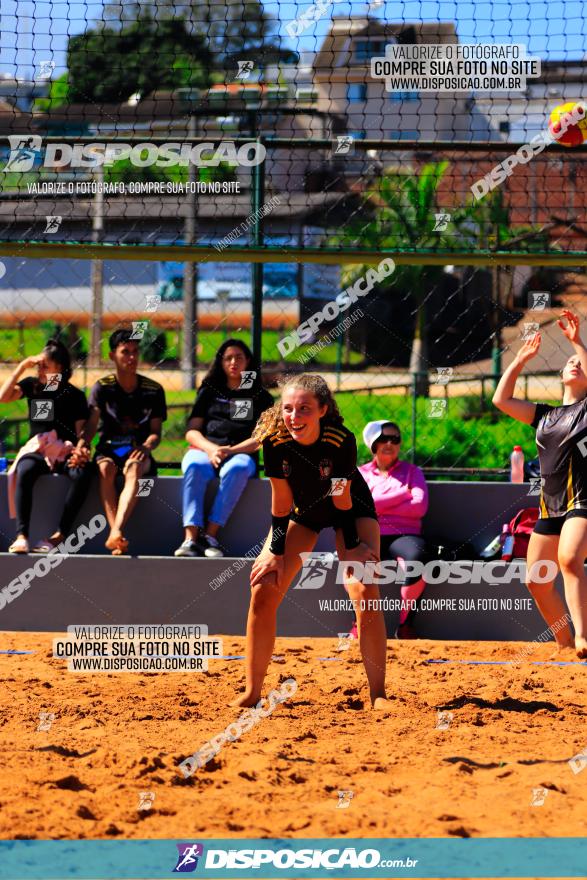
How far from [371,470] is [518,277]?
37.9 feet

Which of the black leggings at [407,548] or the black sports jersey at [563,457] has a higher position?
the black sports jersey at [563,457]

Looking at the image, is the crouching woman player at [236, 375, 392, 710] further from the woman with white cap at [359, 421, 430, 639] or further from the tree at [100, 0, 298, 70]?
the tree at [100, 0, 298, 70]

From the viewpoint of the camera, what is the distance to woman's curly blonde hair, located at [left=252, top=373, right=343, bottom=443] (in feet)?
16.6

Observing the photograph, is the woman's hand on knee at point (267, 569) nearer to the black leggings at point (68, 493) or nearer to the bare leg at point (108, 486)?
the bare leg at point (108, 486)

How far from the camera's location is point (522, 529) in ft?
24.4

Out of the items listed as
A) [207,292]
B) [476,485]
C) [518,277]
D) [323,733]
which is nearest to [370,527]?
[323,733]

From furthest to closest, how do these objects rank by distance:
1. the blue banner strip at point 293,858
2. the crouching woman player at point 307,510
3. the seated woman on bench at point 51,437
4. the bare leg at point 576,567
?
the seated woman on bench at point 51,437 → the bare leg at point 576,567 → the crouching woman player at point 307,510 → the blue banner strip at point 293,858

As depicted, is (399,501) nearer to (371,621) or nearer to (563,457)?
(563,457)

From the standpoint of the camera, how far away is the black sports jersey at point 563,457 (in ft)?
21.0

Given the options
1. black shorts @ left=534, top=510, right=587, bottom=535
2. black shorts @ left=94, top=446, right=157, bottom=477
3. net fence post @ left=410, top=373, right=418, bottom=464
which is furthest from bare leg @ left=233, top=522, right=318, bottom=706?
net fence post @ left=410, top=373, right=418, bottom=464

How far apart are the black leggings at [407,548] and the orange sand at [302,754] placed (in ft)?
2.80

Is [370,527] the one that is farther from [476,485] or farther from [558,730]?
[476,485]

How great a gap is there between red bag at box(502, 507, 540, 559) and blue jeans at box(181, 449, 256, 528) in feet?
6.17

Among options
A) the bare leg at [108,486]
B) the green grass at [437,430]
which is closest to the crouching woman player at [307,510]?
the bare leg at [108,486]
